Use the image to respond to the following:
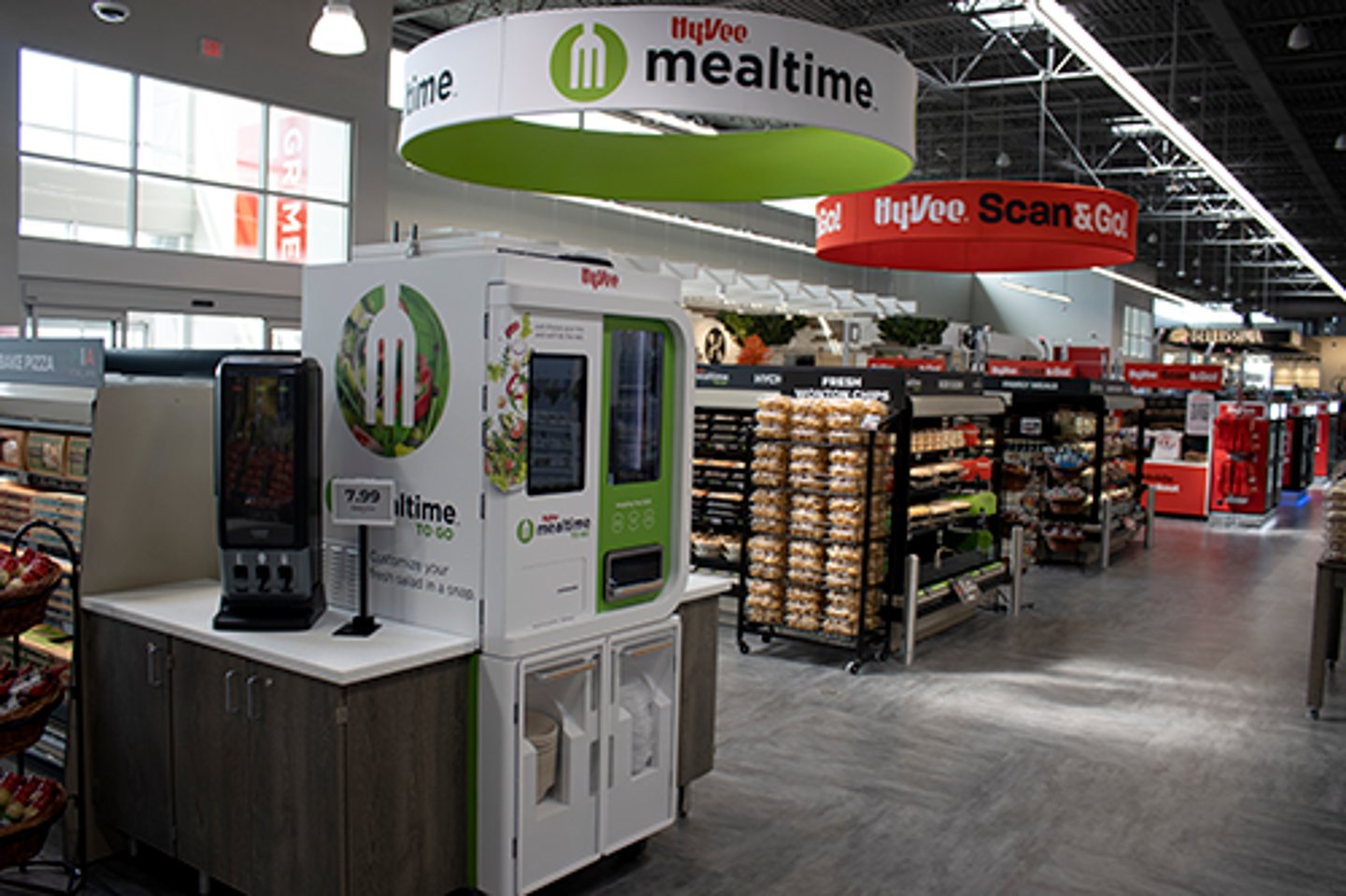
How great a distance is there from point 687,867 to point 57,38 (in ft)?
30.0

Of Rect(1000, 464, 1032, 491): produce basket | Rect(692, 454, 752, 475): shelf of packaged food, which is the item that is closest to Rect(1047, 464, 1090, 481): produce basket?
Rect(1000, 464, 1032, 491): produce basket

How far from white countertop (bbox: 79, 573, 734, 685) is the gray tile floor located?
940mm

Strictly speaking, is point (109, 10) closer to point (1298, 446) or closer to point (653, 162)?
point (653, 162)

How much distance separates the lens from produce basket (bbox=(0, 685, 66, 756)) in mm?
3350

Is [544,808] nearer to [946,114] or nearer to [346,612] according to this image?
[346,612]

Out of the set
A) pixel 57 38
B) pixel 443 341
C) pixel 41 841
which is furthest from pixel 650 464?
pixel 57 38

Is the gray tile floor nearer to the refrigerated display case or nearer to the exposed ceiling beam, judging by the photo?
the exposed ceiling beam

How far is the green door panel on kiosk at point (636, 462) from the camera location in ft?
12.5

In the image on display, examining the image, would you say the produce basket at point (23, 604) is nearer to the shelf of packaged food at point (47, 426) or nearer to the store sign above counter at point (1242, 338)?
the shelf of packaged food at point (47, 426)

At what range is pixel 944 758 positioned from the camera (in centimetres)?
541

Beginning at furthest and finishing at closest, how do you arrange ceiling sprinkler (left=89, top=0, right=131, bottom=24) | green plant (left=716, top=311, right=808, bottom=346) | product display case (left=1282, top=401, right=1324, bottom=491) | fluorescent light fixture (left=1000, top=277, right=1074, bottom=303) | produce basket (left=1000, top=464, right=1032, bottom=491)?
fluorescent light fixture (left=1000, top=277, right=1074, bottom=303) → product display case (left=1282, top=401, right=1324, bottom=491) → green plant (left=716, top=311, right=808, bottom=346) → produce basket (left=1000, top=464, right=1032, bottom=491) → ceiling sprinkler (left=89, top=0, right=131, bottom=24)

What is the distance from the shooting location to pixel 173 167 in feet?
35.5

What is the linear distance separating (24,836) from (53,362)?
74.7 inches

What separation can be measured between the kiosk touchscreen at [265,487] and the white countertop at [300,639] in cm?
9
